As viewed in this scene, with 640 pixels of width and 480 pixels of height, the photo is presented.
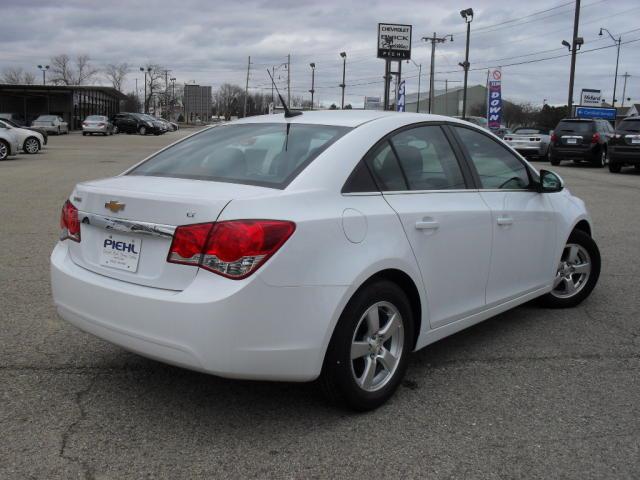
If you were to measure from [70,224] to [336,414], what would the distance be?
1.79 m

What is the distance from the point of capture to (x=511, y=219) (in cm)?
431

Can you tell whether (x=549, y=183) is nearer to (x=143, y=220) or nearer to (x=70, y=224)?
(x=143, y=220)

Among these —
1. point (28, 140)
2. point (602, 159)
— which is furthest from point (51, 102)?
point (602, 159)

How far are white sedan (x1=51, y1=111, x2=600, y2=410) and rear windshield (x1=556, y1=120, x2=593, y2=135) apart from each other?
20.2 metres

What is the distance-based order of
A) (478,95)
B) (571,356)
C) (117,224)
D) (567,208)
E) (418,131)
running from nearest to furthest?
1. (117,224)
2. (418,131)
3. (571,356)
4. (567,208)
5. (478,95)

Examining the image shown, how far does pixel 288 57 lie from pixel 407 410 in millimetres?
87865

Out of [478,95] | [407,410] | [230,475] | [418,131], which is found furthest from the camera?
[478,95]

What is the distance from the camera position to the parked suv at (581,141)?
22422mm

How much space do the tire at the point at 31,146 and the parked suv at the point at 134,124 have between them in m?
28.3

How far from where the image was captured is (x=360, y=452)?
2.98 metres

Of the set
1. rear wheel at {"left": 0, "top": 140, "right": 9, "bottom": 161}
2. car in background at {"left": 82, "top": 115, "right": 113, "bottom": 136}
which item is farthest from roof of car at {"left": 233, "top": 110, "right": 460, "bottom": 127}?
car in background at {"left": 82, "top": 115, "right": 113, "bottom": 136}

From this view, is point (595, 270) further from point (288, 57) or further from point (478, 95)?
point (478, 95)

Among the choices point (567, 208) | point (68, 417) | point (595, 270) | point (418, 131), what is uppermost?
point (418, 131)

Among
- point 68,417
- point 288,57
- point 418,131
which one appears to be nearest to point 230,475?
point 68,417
